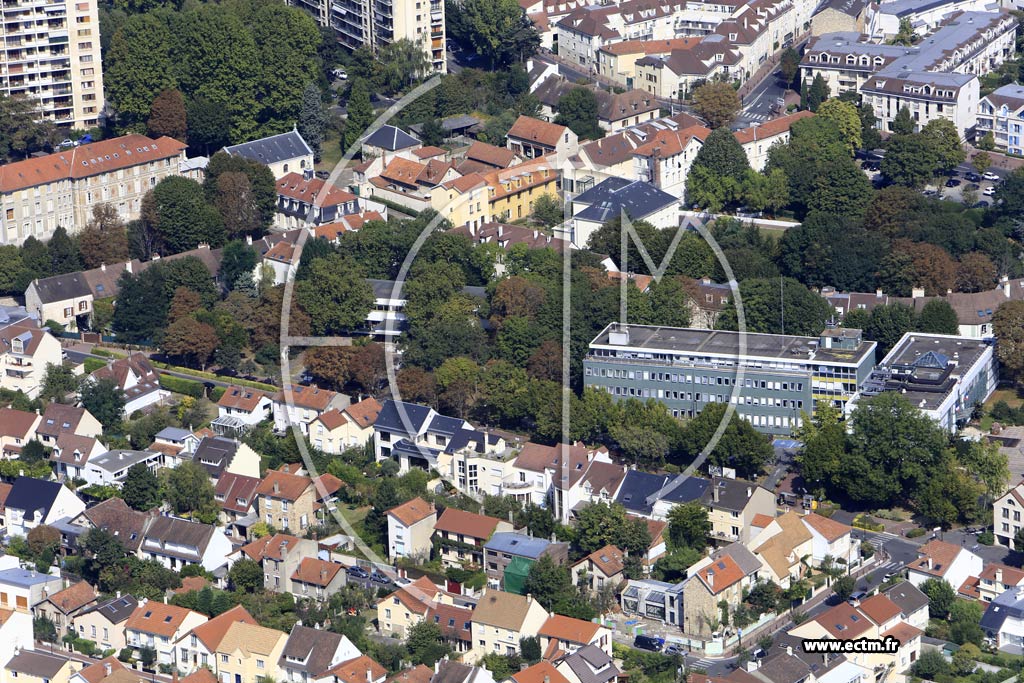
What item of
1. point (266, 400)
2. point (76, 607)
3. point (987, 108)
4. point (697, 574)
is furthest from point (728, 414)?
point (987, 108)

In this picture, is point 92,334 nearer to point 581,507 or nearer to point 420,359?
point 420,359

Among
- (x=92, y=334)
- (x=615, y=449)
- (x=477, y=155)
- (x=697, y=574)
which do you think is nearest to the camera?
(x=697, y=574)

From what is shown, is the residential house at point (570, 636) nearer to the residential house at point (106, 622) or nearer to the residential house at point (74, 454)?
the residential house at point (106, 622)

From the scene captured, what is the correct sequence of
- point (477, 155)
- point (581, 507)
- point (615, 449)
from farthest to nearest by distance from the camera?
point (477, 155)
point (615, 449)
point (581, 507)

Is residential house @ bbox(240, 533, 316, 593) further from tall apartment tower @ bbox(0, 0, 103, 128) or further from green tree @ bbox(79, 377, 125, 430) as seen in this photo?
tall apartment tower @ bbox(0, 0, 103, 128)

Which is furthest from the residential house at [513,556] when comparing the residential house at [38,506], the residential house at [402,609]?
the residential house at [38,506]

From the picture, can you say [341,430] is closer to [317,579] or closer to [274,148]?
[317,579]

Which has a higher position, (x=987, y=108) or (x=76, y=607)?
(x=987, y=108)
